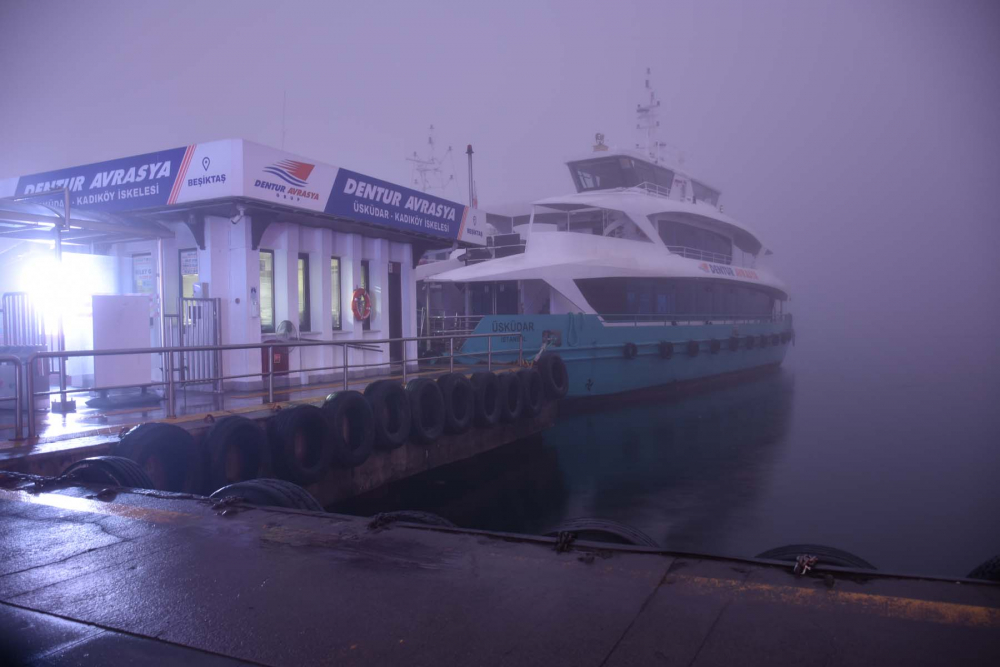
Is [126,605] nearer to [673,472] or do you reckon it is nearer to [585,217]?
[673,472]

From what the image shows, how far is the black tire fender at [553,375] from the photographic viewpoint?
1283 centimetres

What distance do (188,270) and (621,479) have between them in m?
7.28

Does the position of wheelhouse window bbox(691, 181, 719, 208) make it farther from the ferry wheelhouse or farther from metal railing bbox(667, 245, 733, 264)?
metal railing bbox(667, 245, 733, 264)

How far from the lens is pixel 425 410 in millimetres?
9617

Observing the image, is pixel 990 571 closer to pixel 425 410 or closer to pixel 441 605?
pixel 441 605

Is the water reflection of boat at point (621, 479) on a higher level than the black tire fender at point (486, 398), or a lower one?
lower

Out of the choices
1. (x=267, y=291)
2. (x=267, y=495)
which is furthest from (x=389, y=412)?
(x=267, y=495)

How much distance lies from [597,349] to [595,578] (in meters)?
13.3

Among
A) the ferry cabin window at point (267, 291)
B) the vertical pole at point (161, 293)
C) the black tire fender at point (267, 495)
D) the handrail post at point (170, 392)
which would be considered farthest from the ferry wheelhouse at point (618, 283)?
the black tire fender at point (267, 495)

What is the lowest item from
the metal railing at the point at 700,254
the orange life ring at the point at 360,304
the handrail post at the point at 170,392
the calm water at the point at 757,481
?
the calm water at the point at 757,481

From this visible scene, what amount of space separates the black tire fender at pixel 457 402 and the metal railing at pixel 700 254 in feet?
39.7

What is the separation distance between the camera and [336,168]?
10.5 m

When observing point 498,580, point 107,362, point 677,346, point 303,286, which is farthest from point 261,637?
point 677,346

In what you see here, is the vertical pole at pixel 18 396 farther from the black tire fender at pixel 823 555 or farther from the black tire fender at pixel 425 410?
the black tire fender at pixel 823 555
